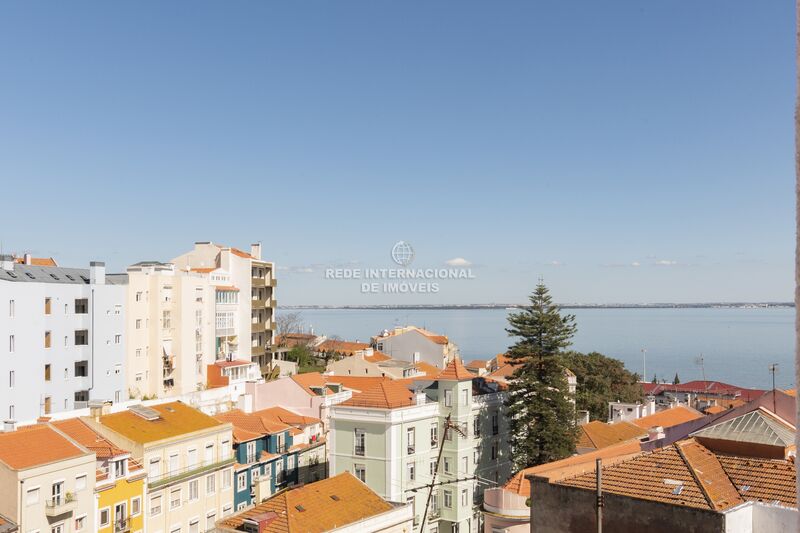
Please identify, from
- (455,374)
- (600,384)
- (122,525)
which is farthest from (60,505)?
(600,384)

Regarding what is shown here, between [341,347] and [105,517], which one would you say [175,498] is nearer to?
[105,517]

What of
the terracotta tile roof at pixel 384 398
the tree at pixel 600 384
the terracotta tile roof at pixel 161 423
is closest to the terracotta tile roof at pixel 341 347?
the tree at pixel 600 384

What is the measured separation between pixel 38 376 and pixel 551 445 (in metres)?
26.0

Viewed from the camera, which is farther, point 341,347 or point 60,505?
point 341,347

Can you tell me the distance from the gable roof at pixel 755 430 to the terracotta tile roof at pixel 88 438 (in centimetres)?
2058

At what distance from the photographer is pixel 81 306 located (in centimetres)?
4028

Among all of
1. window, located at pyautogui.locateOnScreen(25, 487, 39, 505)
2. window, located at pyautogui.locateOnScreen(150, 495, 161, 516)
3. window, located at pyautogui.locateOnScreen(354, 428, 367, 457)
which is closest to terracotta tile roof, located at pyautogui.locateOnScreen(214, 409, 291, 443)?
window, located at pyautogui.locateOnScreen(354, 428, 367, 457)

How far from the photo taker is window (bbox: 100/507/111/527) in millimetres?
25469

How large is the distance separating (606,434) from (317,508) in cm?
2007

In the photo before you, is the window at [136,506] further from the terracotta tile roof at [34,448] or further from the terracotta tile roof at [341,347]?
the terracotta tile roof at [341,347]

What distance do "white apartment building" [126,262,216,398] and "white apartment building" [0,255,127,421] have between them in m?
1.10

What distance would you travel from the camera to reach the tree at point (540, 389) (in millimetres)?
34562

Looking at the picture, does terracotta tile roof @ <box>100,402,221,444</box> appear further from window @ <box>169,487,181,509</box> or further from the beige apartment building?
window @ <box>169,487,181,509</box>

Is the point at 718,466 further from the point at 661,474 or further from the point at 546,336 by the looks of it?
the point at 546,336
